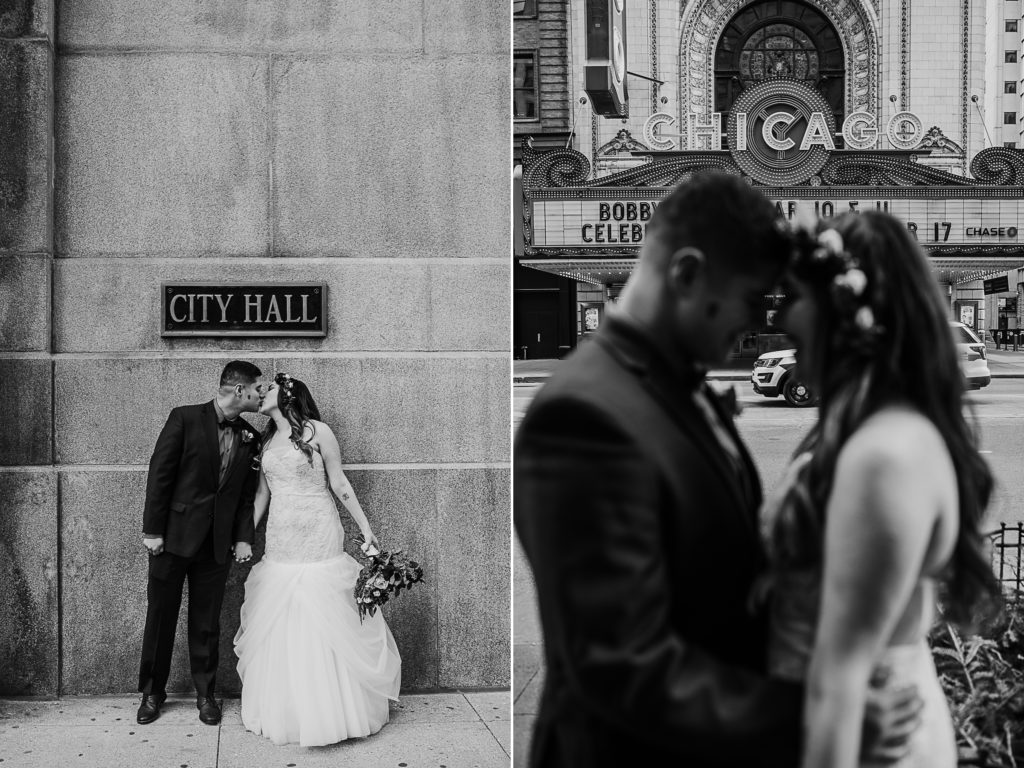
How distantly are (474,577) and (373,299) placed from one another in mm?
1982

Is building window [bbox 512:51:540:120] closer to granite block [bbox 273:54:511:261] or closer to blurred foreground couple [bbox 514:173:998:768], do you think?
granite block [bbox 273:54:511:261]

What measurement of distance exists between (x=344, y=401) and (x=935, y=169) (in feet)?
12.6

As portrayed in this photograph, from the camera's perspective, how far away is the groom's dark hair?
596 centimetres

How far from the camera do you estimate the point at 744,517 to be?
63.4 inches

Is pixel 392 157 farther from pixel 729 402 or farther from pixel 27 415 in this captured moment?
pixel 729 402

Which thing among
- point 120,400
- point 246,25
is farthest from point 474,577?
point 246,25

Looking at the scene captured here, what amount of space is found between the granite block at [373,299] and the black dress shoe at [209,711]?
222 centimetres

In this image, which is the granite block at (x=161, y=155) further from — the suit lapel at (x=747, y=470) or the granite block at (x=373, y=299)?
the suit lapel at (x=747, y=470)

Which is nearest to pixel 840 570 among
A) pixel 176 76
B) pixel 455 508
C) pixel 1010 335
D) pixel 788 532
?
pixel 788 532

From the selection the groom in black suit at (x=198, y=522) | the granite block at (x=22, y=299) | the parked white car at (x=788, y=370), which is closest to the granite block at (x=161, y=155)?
the granite block at (x=22, y=299)

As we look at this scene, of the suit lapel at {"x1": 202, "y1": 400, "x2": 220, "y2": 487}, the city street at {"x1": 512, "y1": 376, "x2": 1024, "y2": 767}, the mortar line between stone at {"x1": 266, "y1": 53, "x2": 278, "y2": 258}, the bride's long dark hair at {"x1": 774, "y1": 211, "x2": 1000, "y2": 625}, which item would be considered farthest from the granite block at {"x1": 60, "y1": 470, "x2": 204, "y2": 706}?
the bride's long dark hair at {"x1": 774, "y1": 211, "x2": 1000, "y2": 625}

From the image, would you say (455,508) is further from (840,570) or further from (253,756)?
(840,570)

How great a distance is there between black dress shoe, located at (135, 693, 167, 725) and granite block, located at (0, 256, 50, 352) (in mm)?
2377

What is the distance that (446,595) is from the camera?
6469mm
